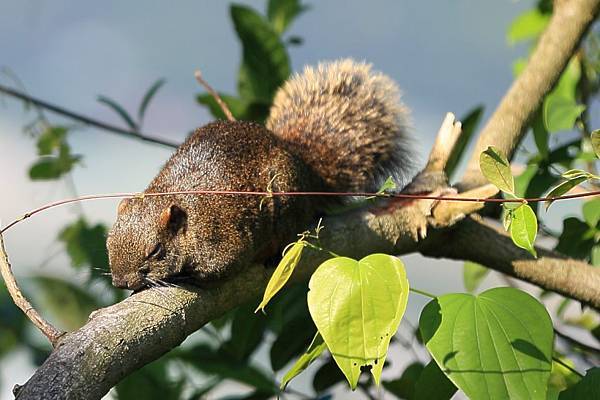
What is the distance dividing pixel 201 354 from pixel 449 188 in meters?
0.75

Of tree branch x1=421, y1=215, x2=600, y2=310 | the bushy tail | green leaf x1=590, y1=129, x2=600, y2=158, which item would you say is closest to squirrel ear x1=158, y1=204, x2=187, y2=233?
the bushy tail

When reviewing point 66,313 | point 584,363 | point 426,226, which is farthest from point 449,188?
point 66,313

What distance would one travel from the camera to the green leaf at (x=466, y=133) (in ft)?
8.07

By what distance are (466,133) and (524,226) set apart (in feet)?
4.23

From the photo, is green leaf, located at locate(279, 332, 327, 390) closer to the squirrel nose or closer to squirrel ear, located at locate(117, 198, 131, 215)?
the squirrel nose

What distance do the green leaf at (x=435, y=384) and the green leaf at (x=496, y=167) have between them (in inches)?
13.8

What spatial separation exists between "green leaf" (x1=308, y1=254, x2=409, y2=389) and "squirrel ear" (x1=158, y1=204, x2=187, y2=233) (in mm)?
840

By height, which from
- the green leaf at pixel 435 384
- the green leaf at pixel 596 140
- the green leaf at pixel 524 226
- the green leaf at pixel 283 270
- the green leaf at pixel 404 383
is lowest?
the green leaf at pixel 404 383

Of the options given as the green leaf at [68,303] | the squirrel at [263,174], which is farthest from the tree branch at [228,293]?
the green leaf at [68,303]

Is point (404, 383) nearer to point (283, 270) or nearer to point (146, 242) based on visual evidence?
point (146, 242)

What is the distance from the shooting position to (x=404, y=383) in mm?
2094

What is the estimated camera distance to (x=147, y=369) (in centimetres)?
221

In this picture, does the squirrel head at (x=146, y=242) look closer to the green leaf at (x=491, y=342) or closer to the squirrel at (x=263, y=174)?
the squirrel at (x=263, y=174)

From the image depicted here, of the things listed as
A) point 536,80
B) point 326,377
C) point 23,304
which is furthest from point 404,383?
point 23,304
